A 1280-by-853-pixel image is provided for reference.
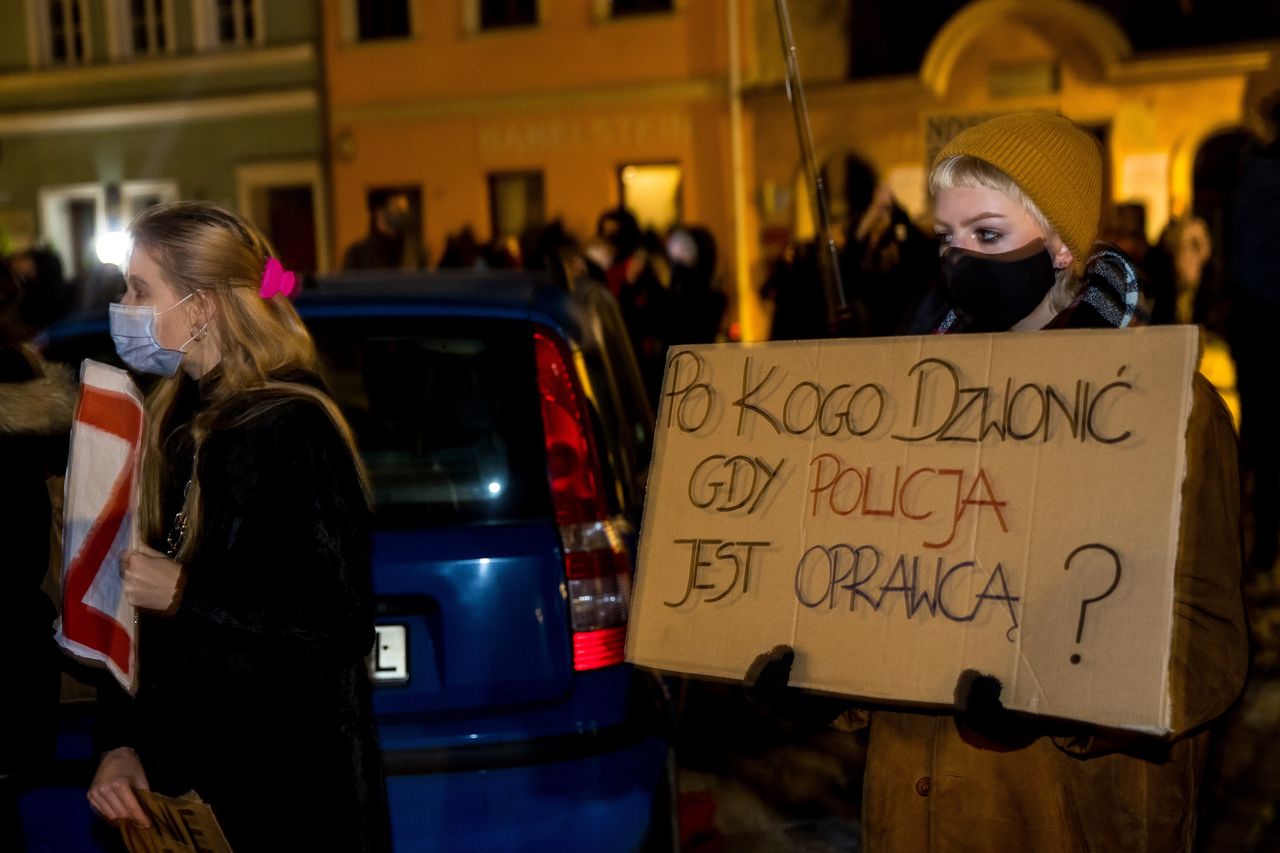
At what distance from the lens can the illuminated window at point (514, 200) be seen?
22781 mm

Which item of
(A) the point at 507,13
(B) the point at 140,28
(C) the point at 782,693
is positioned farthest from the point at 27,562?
(B) the point at 140,28

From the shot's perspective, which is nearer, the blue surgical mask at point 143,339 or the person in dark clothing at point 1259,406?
the blue surgical mask at point 143,339

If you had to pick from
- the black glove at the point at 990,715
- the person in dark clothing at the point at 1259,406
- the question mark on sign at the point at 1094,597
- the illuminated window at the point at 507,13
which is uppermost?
the illuminated window at the point at 507,13

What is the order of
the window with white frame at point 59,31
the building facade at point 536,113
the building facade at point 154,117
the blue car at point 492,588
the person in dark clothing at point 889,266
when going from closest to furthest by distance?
1. the blue car at point 492,588
2. the person in dark clothing at point 889,266
3. the building facade at point 536,113
4. the building facade at point 154,117
5. the window with white frame at point 59,31

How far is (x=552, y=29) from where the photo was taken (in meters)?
22.2

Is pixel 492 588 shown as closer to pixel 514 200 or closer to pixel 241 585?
pixel 241 585

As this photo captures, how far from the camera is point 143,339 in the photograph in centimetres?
270

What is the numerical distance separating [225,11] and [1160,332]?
2415 cm

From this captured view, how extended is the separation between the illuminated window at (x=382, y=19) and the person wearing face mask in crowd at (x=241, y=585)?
2127 centimetres

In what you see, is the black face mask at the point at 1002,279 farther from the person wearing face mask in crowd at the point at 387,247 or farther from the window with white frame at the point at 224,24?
the window with white frame at the point at 224,24

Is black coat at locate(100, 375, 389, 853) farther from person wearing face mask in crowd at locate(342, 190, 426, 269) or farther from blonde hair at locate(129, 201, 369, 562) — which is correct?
person wearing face mask in crowd at locate(342, 190, 426, 269)

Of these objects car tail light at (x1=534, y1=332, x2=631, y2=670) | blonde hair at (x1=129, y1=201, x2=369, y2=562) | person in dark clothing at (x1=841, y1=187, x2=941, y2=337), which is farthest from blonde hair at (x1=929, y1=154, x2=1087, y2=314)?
person in dark clothing at (x1=841, y1=187, x2=941, y2=337)

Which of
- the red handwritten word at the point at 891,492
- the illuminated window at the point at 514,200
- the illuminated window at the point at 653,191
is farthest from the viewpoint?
the illuminated window at the point at 514,200

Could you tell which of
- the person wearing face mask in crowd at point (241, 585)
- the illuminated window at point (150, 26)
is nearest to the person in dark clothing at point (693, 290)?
the person wearing face mask in crowd at point (241, 585)
